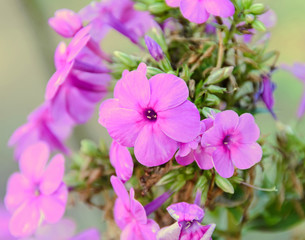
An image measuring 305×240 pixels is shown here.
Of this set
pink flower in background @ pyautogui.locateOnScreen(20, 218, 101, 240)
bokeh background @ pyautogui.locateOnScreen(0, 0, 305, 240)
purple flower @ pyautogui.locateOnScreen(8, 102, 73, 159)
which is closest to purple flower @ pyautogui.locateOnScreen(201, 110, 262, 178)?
purple flower @ pyautogui.locateOnScreen(8, 102, 73, 159)

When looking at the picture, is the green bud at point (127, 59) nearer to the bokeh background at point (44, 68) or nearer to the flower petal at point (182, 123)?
the flower petal at point (182, 123)

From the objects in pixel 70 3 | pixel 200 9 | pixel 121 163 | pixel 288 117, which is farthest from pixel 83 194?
pixel 70 3

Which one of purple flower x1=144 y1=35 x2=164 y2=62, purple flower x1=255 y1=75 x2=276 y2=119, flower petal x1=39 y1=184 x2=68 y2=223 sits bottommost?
flower petal x1=39 y1=184 x2=68 y2=223

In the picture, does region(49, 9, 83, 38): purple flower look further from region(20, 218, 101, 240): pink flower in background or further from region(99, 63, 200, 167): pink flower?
region(20, 218, 101, 240): pink flower in background

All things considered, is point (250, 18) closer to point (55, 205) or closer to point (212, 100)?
point (212, 100)

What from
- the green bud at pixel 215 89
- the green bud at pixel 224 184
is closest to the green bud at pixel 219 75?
the green bud at pixel 215 89

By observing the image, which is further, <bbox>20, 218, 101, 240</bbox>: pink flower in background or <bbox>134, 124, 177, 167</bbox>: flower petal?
<bbox>20, 218, 101, 240</bbox>: pink flower in background

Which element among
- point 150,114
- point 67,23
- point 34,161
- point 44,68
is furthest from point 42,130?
point 44,68
